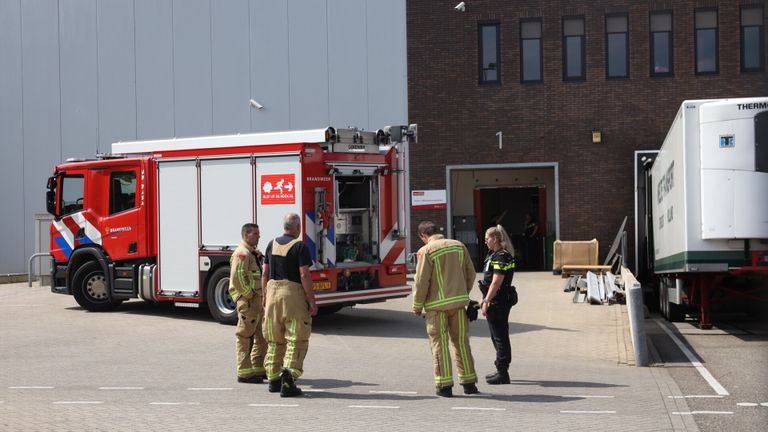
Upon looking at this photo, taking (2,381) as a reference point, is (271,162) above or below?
above

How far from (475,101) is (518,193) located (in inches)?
151

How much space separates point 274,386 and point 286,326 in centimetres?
64

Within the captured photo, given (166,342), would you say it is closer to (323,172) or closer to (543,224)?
(323,172)

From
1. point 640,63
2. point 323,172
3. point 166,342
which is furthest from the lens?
point 640,63

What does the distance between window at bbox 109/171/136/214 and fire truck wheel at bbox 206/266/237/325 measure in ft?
7.61

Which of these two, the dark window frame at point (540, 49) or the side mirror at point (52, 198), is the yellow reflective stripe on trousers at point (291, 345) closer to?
the side mirror at point (52, 198)

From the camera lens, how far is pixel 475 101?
2819cm

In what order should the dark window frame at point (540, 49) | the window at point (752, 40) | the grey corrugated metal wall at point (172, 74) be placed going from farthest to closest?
1. the grey corrugated metal wall at point (172, 74)
2. the dark window frame at point (540, 49)
3. the window at point (752, 40)

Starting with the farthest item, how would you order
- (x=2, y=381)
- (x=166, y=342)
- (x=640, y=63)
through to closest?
(x=640, y=63)
(x=166, y=342)
(x=2, y=381)

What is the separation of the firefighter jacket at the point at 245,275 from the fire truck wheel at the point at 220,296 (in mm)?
5100

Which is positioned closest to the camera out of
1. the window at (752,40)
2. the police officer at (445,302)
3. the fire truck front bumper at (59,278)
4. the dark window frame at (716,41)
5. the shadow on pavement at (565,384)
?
the police officer at (445,302)

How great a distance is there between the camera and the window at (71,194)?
17.9 m

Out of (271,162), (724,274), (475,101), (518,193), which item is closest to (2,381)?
(271,162)

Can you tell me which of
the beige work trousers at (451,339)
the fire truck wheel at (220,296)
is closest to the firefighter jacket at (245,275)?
the beige work trousers at (451,339)
